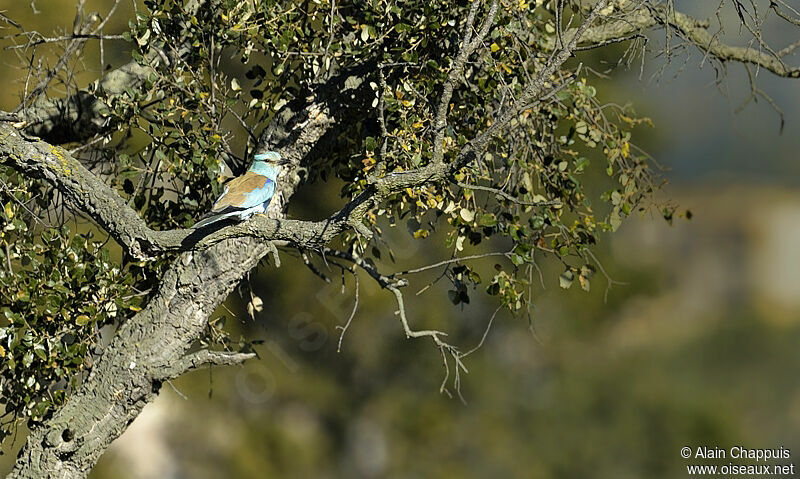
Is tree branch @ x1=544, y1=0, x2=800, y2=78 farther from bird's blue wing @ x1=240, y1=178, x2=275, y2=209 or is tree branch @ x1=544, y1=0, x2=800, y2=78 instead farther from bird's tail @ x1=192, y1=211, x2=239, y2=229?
bird's tail @ x1=192, y1=211, x2=239, y2=229

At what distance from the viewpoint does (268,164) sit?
287 cm

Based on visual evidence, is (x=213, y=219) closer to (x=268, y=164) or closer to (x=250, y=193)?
(x=250, y=193)

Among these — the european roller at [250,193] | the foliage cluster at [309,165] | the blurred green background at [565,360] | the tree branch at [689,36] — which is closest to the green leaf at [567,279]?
the foliage cluster at [309,165]

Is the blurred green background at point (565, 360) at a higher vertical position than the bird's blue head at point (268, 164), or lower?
lower

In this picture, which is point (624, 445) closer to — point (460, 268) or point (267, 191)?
point (460, 268)

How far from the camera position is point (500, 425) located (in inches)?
283

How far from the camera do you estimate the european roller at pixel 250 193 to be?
8.42 feet

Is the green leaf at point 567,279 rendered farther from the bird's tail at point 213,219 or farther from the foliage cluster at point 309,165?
the bird's tail at point 213,219

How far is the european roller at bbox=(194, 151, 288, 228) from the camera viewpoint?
8.42 ft

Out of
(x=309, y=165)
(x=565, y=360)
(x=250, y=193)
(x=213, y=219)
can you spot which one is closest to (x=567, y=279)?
(x=309, y=165)

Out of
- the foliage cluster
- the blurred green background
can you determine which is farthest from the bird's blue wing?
the blurred green background

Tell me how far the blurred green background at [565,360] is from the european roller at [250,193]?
5.10ft

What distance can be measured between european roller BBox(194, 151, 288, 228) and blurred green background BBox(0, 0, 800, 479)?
1554mm

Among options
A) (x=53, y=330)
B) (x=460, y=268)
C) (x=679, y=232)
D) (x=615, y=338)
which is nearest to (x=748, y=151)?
(x=679, y=232)
